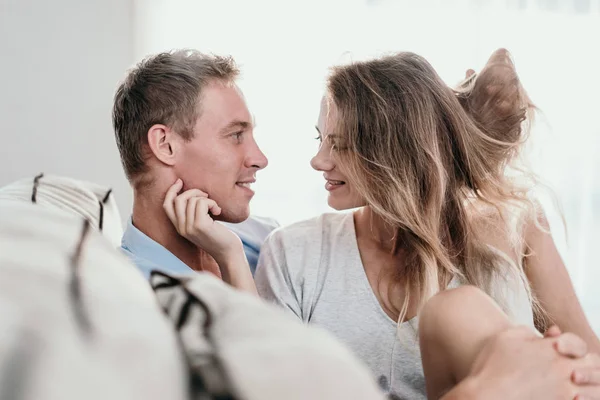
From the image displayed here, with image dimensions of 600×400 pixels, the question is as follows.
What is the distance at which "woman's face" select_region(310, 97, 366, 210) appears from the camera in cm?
175

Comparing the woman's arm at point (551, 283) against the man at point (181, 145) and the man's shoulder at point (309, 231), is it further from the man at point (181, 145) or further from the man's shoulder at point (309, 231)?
the man at point (181, 145)

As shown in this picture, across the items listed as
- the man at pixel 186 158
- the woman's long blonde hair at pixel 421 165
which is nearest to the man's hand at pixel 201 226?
the man at pixel 186 158

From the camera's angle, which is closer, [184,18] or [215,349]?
[215,349]

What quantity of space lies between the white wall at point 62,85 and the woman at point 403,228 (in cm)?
244

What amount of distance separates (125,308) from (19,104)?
3723mm

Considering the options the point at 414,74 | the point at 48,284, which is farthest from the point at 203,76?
the point at 48,284

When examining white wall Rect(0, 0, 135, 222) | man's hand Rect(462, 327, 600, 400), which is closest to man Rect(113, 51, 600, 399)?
man's hand Rect(462, 327, 600, 400)

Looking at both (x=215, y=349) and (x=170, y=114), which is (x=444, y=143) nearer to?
(x=170, y=114)

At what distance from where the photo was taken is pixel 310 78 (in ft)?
13.8

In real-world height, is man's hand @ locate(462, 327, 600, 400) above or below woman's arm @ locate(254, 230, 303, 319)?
above

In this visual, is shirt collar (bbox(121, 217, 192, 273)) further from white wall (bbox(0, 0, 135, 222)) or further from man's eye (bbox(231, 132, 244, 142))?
white wall (bbox(0, 0, 135, 222))

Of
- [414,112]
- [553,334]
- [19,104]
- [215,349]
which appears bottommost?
[19,104]

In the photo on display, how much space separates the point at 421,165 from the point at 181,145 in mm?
562

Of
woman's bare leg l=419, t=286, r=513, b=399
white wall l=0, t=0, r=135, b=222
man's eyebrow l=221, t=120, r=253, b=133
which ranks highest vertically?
man's eyebrow l=221, t=120, r=253, b=133
